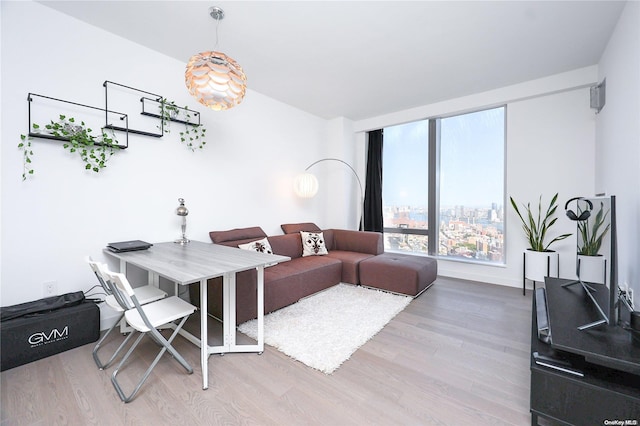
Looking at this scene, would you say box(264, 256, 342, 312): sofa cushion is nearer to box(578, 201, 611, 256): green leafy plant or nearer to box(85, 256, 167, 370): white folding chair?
box(85, 256, 167, 370): white folding chair

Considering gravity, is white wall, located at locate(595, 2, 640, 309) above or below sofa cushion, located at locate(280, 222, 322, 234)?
above

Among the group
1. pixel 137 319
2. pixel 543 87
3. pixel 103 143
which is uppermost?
pixel 543 87

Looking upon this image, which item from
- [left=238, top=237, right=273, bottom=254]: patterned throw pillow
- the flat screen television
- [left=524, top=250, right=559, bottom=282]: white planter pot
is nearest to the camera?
the flat screen television

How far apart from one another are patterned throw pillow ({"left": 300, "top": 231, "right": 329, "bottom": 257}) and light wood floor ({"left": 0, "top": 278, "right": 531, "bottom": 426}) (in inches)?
73.2

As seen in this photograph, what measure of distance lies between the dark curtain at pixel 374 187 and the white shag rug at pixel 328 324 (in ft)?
6.07

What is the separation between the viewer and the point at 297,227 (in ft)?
14.1

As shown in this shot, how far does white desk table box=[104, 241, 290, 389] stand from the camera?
1.71 m

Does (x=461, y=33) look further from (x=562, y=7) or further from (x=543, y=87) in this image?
(x=543, y=87)

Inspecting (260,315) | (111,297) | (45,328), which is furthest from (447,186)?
(45,328)

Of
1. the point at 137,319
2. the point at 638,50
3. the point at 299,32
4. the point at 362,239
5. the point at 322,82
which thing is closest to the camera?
the point at 137,319

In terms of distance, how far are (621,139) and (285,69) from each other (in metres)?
3.33

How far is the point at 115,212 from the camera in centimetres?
252

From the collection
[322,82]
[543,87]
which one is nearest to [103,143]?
[322,82]

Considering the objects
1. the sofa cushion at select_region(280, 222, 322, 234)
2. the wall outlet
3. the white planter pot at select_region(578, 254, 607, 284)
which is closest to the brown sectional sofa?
the sofa cushion at select_region(280, 222, 322, 234)
